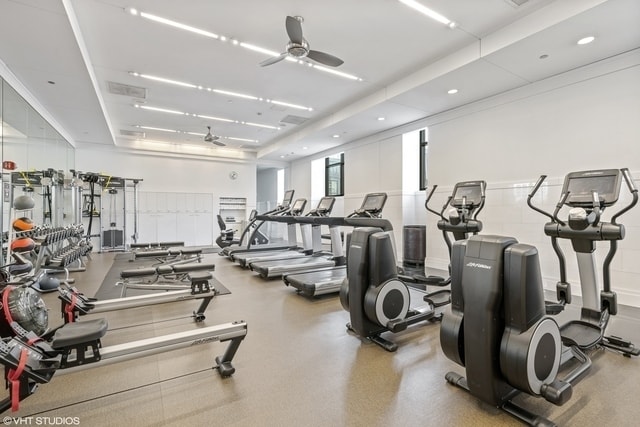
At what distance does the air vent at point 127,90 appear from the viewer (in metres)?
5.95

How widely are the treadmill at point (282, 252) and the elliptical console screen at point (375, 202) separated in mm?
2198

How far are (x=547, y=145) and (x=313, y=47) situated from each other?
4078 mm

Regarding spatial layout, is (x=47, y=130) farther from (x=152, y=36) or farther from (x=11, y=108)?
(x=152, y=36)

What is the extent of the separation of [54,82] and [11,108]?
0.74m

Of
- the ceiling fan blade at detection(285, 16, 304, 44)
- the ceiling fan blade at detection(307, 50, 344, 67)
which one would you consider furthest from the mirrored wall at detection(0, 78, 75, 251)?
the ceiling fan blade at detection(307, 50, 344, 67)

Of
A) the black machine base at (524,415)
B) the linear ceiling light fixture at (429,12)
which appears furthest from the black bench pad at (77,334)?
the linear ceiling light fixture at (429,12)

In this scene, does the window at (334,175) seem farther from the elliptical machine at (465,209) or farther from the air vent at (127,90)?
the elliptical machine at (465,209)

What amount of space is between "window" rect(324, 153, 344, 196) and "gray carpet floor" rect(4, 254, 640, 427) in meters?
7.90

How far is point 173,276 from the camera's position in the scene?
5398 millimetres

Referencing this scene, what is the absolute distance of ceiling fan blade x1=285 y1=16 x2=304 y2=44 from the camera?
342 centimetres

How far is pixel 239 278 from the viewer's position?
18.4 feet

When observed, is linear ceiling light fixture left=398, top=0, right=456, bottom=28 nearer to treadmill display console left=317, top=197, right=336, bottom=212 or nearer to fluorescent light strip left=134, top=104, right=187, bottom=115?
treadmill display console left=317, top=197, right=336, bottom=212

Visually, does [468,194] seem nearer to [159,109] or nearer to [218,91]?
[218,91]

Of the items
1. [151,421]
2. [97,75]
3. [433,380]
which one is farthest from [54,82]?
[433,380]
